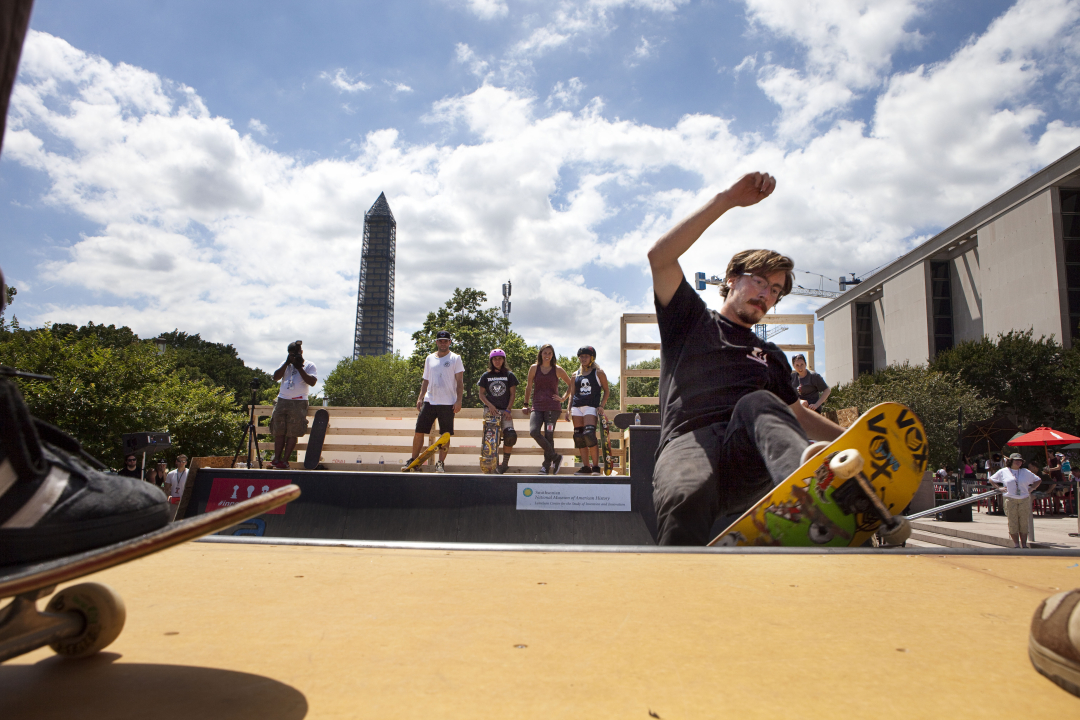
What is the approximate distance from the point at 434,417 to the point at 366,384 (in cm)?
6116

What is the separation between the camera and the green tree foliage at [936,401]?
34.0 meters

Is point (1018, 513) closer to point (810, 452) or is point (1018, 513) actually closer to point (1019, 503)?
point (1019, 503)

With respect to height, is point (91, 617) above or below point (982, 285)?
below

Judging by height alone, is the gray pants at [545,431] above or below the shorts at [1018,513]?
above

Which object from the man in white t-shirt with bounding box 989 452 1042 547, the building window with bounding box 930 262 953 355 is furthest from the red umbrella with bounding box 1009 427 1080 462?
the building window with bounding box 930 262 953 355

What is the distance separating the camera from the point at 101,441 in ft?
58.8

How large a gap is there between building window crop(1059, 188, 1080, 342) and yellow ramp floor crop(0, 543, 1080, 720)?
50.9 m

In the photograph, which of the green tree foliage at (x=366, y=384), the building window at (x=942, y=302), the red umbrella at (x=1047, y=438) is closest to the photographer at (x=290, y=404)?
the red umbrella at (x=1047, y=438)

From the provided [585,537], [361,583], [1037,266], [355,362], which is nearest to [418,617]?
[361,583]

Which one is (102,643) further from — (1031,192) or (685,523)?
(1031,192)

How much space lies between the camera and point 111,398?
1877 cm

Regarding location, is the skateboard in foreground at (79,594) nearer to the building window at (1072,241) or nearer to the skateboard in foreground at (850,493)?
the skateboard in foreground at (850,493)

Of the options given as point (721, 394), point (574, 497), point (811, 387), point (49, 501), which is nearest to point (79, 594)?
point (49, 501)

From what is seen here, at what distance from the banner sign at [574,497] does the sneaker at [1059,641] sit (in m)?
3.80
